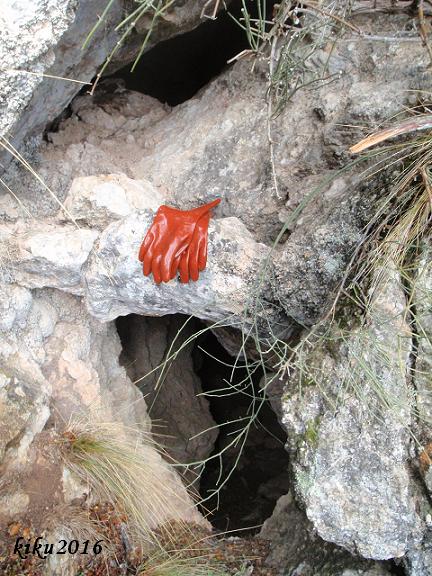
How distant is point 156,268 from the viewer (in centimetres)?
226

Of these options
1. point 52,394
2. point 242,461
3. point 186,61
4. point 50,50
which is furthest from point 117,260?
point 242,461

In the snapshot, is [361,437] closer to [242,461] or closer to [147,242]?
[147,242]

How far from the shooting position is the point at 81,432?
2.39 m

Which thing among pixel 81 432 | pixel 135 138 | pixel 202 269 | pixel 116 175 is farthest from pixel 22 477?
pixel 135 138

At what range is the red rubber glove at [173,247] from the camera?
225 centimetres

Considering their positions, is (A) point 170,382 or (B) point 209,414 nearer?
(A) point 170,382

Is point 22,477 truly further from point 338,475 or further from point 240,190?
point 240,190

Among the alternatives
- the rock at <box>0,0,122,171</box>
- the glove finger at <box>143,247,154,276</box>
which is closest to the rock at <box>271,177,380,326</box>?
the glove finger at <box>143,247,154,276</box>

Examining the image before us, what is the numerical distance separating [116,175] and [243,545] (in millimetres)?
1813

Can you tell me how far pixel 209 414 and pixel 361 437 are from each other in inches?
78.4

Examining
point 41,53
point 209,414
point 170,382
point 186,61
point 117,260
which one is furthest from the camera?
point 209,414

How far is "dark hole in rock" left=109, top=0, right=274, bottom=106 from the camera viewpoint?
10.5ft

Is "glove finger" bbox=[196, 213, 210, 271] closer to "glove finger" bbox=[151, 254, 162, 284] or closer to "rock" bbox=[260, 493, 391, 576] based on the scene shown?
"glove finger" bbox=[151, 254, 162, 284]

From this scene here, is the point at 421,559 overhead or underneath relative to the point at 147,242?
underneath
